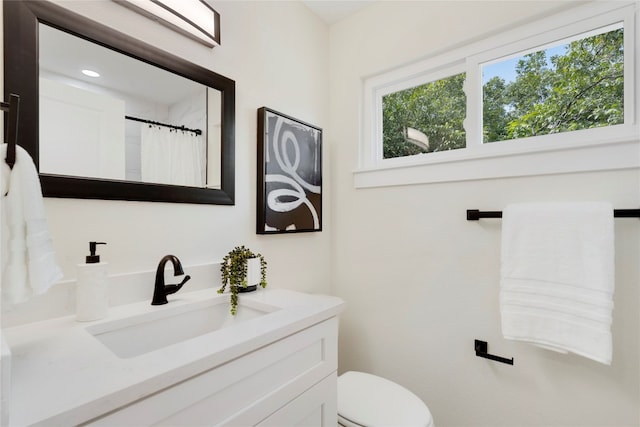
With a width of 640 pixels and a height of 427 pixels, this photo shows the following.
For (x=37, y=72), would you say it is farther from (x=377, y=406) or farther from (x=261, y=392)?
(x=377, y=406)

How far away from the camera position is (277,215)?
1.46 meters

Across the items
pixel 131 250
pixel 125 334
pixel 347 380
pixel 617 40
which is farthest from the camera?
pixel 347 380

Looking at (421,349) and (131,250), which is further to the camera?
(421,349)

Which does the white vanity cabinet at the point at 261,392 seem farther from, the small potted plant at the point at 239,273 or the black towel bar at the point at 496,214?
the black towel bar at the point at 496,214

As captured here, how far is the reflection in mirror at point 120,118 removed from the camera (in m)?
0.84

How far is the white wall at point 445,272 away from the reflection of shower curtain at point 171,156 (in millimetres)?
885

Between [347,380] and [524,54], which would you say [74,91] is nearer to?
[347,380]

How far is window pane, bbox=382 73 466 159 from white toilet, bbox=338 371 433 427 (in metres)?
1.16

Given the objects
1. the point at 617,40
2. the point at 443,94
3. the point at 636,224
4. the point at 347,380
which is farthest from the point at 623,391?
the point at 443,94

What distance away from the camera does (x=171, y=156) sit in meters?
1.09

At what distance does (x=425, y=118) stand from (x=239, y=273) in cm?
124

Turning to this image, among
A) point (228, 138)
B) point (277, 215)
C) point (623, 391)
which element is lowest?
point (623, 391)

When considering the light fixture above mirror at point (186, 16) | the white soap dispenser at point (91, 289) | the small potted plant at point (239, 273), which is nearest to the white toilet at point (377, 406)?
the small potted plant at point (239, 273)

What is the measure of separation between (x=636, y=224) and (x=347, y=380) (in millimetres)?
1284
